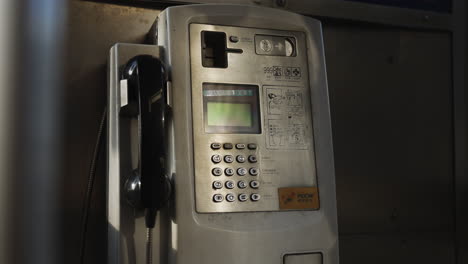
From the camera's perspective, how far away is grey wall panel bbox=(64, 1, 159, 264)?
112cm

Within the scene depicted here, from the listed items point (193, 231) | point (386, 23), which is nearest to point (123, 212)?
point (193, 231)

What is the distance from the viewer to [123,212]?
95cm

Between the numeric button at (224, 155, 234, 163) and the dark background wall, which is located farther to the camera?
the dark background wall

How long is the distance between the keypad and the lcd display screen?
0.11 feet

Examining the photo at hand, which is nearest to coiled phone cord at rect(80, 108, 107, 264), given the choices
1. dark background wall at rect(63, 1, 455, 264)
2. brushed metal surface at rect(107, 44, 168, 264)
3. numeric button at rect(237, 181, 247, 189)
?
brushed metal surface at rect(107, 44, 168, 264)

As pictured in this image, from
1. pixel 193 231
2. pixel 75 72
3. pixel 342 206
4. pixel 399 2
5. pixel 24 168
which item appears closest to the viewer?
pixel 24 168

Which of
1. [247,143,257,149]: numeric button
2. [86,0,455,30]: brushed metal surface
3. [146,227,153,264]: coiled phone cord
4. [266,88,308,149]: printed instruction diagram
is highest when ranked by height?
[86,0,455,30]: brushed metal surface

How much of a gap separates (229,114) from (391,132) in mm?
581

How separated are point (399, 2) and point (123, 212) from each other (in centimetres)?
94

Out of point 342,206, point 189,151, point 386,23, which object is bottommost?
point 342,206

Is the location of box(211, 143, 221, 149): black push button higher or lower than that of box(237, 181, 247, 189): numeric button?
higher

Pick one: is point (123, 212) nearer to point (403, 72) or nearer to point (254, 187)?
point (254, 187)

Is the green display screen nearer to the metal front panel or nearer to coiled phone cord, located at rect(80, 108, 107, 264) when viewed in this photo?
the metal front panel

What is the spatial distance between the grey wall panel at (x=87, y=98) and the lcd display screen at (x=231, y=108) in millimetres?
271
